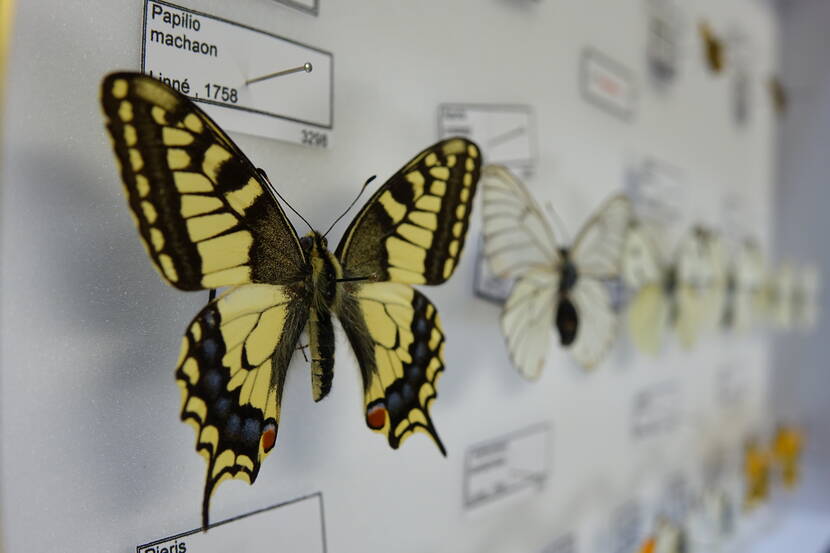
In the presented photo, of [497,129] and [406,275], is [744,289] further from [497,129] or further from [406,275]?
[406,275]

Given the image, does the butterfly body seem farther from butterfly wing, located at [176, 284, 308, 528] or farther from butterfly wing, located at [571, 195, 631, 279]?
butterfly wing, located at [176, 284, 308, 528]

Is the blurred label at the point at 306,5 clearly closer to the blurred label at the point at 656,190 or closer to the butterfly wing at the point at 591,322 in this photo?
the butterfly wing at the point at 591,322

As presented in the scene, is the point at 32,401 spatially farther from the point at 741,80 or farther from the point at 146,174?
the point at 741,80

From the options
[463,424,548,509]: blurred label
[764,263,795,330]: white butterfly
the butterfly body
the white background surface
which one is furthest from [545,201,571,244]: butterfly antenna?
[764,263,795,330]: white butterfly

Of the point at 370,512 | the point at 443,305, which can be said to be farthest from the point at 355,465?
the point at 443,305

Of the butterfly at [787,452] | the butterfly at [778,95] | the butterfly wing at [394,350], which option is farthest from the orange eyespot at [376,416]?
the butterfly at [778,95]
